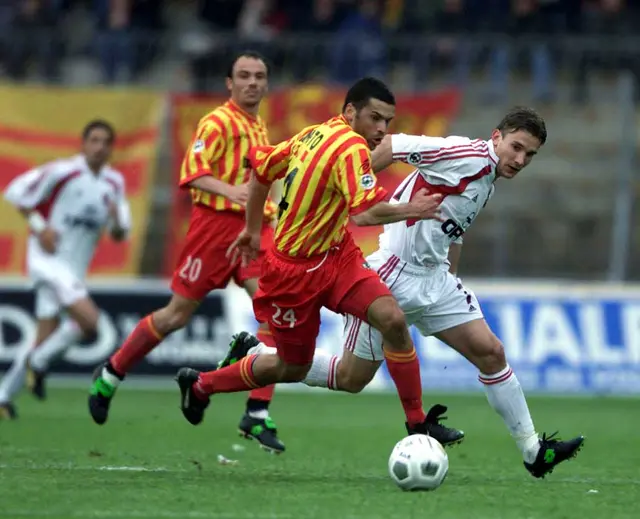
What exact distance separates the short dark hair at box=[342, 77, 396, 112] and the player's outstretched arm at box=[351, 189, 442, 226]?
2.67 ft

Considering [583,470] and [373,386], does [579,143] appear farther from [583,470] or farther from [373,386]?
[583,470]

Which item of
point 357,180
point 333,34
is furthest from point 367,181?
point 333,34

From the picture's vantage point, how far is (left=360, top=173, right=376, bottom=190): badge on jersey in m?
7.83

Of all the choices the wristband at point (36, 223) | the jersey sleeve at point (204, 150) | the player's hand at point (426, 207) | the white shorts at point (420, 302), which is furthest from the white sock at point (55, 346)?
→ the player's hand at point (426, 207)

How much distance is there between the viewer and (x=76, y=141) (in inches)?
728

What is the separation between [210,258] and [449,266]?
200cm

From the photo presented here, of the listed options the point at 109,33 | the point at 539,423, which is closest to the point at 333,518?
the point at 539,423

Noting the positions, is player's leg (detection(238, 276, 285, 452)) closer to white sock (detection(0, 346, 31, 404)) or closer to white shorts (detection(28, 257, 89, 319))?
white sock (detection(0, 346, 31, 404))

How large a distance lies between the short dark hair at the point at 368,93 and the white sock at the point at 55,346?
5.96m

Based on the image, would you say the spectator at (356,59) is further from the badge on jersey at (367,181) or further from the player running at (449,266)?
the badge on jersey at (367,181)

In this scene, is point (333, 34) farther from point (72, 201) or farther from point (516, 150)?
point (516, 150)

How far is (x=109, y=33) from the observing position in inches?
805

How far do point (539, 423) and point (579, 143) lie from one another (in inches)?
267

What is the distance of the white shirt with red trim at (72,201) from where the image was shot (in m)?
13.6
